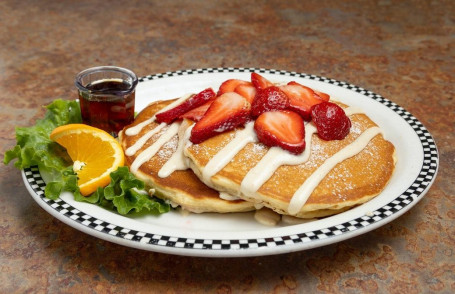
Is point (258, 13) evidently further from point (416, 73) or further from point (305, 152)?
point (305, 152)

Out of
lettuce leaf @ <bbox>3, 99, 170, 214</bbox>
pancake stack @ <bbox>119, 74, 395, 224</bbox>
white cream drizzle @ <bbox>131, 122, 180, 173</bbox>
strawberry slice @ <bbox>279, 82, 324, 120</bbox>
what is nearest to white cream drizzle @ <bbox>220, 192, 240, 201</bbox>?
pancake stack @ <bbox>119, 74, 395, 224</bbox>

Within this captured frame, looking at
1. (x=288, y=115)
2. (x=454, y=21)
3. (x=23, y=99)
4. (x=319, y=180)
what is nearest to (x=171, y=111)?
(x=288, y=115)

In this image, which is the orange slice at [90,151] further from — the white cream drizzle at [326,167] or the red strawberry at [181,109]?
the white cream drizzle at [326,167]

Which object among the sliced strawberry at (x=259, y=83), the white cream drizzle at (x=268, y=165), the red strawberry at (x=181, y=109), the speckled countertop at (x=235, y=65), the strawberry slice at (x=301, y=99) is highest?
the strawberry slice at (x=301, y=99)

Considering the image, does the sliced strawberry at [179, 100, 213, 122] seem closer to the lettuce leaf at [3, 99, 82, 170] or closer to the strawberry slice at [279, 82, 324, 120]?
the strawberry slice at [279, 82, 324, 120]

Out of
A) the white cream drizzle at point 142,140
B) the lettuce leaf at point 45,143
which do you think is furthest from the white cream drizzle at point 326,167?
the lettuce leaf at point 45,143

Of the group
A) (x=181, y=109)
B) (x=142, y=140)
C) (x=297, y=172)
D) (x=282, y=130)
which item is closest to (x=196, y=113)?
(x=181, y=109)
